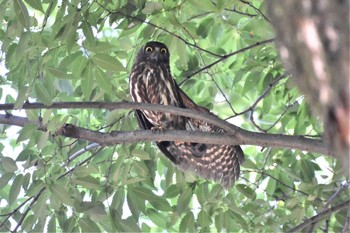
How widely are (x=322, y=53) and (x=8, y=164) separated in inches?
120

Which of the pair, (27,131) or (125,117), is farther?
(125,117)

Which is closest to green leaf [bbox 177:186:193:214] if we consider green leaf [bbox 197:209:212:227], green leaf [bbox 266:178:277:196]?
green leaf [bbox 197:209:212:227]

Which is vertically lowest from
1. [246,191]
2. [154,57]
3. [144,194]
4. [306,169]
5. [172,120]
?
[144,194]

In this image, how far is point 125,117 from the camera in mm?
4184

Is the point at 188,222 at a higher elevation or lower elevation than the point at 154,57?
lower

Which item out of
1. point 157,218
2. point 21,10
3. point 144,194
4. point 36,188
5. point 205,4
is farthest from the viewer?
point 157,218

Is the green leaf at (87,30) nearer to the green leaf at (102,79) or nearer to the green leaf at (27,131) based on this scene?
the green leaf at (102,79)

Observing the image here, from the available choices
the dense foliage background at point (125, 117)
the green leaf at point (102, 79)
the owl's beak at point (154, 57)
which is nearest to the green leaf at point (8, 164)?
the dense foliage background at point (125, 117)

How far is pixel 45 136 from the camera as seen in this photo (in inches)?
134

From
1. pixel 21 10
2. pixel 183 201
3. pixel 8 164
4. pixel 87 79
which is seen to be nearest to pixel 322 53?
pixel 21 10

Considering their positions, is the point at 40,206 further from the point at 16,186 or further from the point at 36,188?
the point at 16,186

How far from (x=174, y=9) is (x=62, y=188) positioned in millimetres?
1190

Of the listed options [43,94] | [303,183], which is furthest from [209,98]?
[43,94]

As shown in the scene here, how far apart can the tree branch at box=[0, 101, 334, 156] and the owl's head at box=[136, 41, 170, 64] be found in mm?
1278
